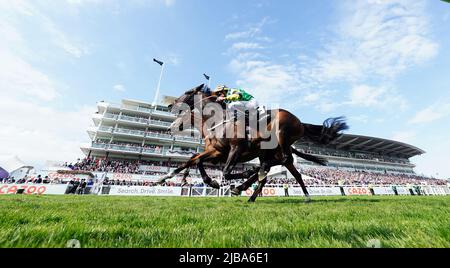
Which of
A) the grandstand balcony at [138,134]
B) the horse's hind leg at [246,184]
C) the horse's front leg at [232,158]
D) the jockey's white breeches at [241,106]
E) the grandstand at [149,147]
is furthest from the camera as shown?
the grandstand balcony at [138,134]

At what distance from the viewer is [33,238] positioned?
1.60 m

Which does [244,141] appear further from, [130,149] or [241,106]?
[130,149]

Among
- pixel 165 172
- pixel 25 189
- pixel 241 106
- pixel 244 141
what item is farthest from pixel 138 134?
pixel 244 141

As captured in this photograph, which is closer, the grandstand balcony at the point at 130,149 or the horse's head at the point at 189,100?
the horse's head at the point at 189,100

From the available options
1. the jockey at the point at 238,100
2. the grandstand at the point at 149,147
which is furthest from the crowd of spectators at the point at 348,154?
the jockey at the point at 238,100

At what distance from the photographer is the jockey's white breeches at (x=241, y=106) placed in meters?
7.27

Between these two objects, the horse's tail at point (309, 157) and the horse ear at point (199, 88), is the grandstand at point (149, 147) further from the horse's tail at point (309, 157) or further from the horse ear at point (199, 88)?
the horse's tail at point (309, 157)

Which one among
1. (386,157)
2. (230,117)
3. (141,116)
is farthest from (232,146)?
(386,157)

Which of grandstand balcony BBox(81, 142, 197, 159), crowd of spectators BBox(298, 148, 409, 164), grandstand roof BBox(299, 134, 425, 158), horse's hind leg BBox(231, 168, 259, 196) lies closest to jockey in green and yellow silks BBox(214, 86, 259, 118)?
horse's hind leg BBox(231, 168, 259, 196)

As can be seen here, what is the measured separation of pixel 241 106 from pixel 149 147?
42763 mm

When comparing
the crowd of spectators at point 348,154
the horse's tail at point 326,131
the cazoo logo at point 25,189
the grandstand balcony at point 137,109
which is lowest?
the cazoo logo at point 25,189

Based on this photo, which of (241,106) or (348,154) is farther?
(348,154)

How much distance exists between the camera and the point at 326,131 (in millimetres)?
8391

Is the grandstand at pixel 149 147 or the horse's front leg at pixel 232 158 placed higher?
the grandstand at pixel 149 147
